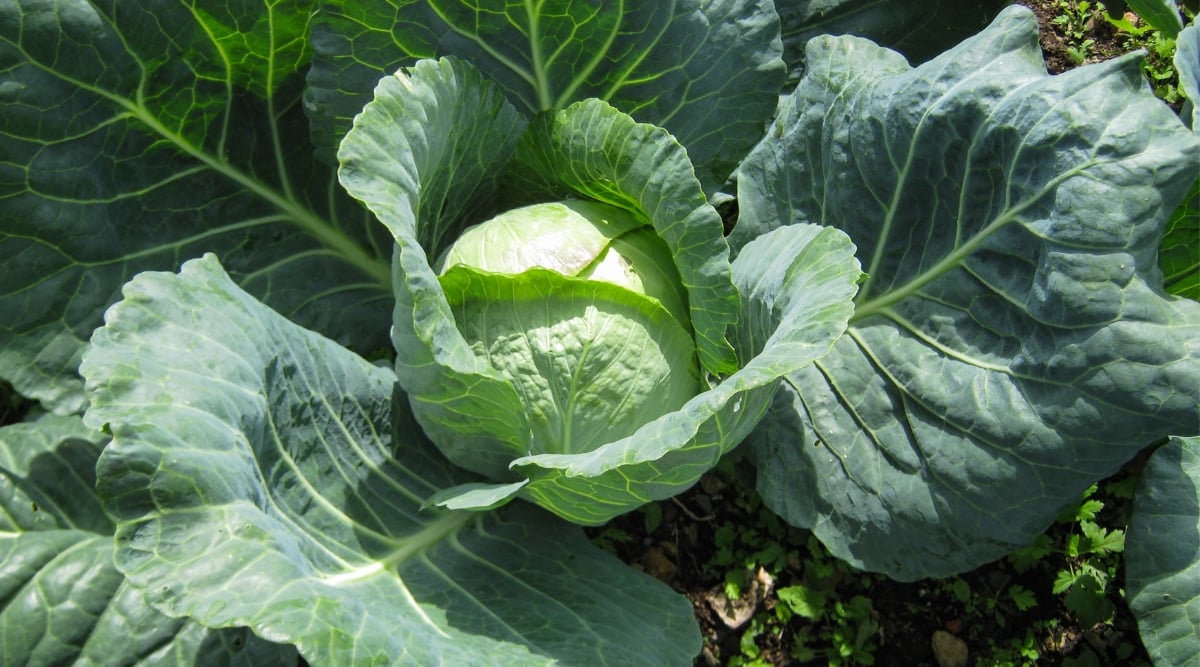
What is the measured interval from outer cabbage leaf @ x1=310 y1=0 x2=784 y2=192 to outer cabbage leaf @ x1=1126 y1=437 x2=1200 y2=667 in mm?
1500

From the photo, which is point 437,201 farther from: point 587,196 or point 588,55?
point 588,55

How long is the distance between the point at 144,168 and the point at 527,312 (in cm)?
129

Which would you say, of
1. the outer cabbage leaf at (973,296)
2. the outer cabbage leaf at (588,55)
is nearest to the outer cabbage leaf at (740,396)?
the outer cabbage leaf at (973,296)

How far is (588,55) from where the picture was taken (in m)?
2.82

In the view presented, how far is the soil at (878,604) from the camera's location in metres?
3.24

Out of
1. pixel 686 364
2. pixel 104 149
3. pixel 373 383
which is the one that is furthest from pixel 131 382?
pixel 686 364

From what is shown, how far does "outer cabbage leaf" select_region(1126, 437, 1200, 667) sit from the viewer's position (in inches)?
106

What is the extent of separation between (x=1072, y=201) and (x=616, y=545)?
6.02 feet

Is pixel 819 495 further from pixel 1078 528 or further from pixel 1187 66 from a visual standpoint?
pixel 1187 66

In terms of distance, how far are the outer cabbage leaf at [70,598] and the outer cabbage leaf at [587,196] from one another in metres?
0.73

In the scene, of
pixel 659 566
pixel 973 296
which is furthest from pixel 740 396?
pixel 659 566

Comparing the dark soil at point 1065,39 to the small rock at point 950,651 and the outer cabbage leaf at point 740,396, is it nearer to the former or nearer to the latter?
the outer cabbage leaf at point 740,396

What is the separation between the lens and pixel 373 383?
8.96 ft

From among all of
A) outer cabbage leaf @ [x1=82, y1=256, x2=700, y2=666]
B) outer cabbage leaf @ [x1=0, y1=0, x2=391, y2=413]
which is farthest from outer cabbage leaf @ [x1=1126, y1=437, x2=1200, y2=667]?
outer cabbage leaf @ [x1=0, y1=0, x2=391, y2=413]
